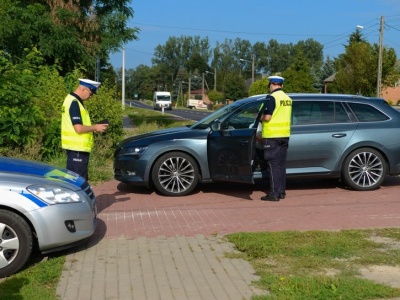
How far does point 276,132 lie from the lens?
7.84 meters

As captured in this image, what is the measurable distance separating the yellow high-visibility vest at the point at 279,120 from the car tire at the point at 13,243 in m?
4.01

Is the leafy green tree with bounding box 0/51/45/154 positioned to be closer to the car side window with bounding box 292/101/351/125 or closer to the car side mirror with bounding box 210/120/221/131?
the car side mirror with bounding box 210/120/221/131

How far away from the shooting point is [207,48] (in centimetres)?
15375

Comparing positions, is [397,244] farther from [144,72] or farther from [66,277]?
[144,72]

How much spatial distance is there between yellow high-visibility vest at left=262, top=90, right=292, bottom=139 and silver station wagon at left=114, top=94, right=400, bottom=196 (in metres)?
0.28

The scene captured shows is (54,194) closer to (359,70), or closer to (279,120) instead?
(279,120)

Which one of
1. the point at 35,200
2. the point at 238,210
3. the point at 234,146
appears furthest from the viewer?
the point at 234,146

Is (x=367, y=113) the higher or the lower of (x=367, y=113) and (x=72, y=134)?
the higher

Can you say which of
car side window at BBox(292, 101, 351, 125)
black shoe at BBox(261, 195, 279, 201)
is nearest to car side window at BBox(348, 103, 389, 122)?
car side window at BBox(292, 101, 351, 125)

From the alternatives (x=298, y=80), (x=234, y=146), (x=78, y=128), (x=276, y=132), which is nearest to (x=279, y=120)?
(x=276, y=132)

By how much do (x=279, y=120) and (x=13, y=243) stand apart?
427 centimetres

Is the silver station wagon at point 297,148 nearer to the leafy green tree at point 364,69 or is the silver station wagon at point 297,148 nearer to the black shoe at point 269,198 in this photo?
the black shoe at point 269,198

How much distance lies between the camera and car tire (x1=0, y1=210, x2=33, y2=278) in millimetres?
4906

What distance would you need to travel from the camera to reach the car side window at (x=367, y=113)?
8.88 metres
